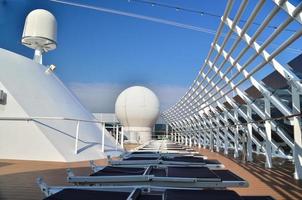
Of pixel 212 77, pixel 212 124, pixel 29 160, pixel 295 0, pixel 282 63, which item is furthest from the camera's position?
pixel 212 124

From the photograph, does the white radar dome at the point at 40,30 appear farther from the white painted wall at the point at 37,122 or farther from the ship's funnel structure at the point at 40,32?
the white painted wall at the point at 37,122

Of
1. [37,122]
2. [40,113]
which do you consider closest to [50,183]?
[37,122]

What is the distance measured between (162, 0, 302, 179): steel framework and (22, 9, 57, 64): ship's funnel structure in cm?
544

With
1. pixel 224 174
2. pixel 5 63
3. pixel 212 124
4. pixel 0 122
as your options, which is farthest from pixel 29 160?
pixel 212 124

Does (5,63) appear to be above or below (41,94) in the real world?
above

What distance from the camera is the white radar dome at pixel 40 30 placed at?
10.3m

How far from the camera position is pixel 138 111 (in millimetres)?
26000

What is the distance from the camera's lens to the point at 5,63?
8922 millimetres

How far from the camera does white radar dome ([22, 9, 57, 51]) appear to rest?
10.3 metres

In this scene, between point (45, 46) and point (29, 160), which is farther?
point (45, 46)

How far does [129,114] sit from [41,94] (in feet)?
56.8

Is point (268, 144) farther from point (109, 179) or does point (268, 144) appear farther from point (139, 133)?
point (139, 133)

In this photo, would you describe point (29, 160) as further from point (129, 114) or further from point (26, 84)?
point (129, 114)

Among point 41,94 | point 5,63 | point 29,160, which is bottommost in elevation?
point 29,160
